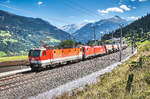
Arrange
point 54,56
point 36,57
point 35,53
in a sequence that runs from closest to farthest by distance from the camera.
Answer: point 36,57 → point 35,53 → point 54,56

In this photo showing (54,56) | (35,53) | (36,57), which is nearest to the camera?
(36,57)

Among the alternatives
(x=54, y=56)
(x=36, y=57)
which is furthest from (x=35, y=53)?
(x=54, y=56)

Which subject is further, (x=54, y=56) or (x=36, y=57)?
(x=54, y=56)

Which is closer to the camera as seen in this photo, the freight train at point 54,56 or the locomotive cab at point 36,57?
the locomotive cab at point 36,57

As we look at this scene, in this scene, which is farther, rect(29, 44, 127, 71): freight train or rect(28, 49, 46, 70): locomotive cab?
rect(29, 44, 127, 71): freight train

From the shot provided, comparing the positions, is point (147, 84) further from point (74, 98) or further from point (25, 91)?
point (25, 91)

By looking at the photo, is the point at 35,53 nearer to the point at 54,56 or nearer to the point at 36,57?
the point at 36,57

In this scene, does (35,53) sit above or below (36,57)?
above

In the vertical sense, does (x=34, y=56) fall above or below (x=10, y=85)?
above

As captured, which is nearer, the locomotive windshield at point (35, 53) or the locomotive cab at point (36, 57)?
the locomotive cab at point (36, 57)

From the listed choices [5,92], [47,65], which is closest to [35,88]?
[5,92]

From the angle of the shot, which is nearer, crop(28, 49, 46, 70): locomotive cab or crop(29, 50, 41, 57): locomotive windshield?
crop(28, 49, 46, 70): locomotive cab

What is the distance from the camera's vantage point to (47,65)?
85.5 ft

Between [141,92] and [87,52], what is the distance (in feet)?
105
